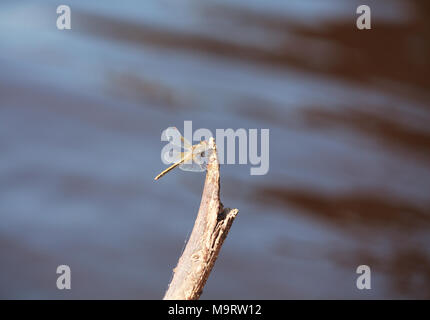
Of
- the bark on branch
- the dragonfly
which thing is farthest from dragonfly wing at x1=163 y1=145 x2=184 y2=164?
the bark on branch

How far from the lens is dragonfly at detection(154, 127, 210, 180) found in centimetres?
64

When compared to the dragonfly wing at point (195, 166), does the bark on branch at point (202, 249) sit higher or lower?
lower

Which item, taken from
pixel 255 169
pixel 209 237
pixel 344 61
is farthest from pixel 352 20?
pixel 209 237

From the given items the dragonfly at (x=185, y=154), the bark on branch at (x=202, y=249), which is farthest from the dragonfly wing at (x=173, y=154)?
the bark on branch at (x=202, y=249)

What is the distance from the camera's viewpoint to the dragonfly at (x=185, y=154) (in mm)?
636

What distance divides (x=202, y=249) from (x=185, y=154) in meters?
0.18

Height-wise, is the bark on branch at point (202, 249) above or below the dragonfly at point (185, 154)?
below

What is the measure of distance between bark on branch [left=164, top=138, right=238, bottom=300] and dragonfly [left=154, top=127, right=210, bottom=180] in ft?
0.24

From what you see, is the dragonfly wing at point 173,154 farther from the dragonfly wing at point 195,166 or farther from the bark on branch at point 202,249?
the bark on branch at point 202,249

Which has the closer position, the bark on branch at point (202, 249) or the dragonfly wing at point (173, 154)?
the bark on branch at point (202, 249)

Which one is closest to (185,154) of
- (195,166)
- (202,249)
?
(195,166)

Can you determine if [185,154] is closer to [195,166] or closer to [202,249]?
[195,166]

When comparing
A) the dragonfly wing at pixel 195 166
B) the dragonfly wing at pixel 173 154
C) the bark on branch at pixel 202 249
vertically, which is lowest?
the bark on branch at pixel 202 249

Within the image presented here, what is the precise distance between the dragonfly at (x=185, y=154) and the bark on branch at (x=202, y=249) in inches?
2.9
